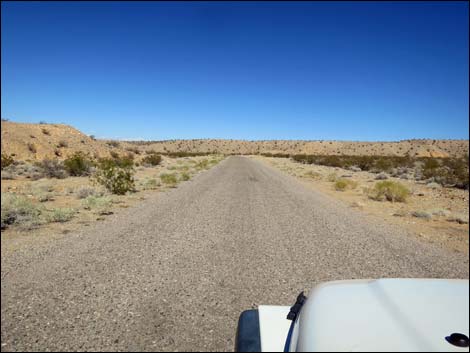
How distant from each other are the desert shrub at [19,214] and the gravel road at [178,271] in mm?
1293

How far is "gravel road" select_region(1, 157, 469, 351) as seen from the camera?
3.43 metres

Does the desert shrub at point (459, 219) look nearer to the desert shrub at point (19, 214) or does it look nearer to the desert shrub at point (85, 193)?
the desert shrub at point (19, 214)

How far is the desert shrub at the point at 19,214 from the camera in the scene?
7613 millimetres

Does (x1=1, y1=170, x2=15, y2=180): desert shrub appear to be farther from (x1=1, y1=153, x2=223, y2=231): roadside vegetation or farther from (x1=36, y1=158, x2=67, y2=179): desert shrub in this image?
(x1=36, y1=158, x2=67, y2=179): desert shrub

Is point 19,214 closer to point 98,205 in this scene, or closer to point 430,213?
point 98,205

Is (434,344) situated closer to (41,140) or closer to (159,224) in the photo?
(159,224)

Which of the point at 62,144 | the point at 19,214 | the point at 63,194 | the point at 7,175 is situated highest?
the point at 62,144

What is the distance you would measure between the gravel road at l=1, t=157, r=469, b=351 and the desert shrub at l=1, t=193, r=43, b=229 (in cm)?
129

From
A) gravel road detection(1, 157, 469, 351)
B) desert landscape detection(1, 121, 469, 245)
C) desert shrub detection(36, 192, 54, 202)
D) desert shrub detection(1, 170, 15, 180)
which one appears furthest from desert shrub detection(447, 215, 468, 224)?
desert shrub detection(1, 170, 15, 180)

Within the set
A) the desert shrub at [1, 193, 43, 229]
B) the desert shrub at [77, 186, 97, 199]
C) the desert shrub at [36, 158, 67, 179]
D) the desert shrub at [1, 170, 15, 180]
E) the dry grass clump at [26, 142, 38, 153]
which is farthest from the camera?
the dry grass clump at [26, 142, 38, 153]

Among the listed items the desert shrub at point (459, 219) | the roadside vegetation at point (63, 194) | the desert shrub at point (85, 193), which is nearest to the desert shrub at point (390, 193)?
the desert shrub at point (459, 219)

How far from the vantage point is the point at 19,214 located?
8.02 meters

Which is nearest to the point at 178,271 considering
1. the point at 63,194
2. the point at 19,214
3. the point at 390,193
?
the point at 19,214

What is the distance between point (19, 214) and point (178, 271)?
17.0 ft
